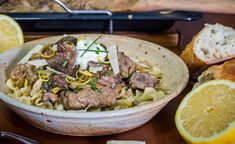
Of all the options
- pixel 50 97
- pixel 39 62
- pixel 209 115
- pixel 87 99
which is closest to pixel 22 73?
pixel 39 62

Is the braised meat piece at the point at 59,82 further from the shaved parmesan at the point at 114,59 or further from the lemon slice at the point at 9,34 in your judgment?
the lemon slice at the point at 9,34

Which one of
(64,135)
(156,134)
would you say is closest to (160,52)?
(156,134)

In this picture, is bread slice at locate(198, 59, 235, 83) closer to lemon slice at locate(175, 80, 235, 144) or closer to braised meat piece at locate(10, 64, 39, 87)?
lemon slice at locate(175, 80, 235, 144)

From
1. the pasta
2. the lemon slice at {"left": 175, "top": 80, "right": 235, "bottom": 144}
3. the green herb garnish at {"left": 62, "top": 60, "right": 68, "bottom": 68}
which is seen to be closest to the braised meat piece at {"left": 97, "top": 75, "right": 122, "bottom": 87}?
the pasta

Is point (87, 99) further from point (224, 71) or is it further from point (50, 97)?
point (224, 71)

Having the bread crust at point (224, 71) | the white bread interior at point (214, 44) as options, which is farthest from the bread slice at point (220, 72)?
the white bread interior at point (214, 44)
